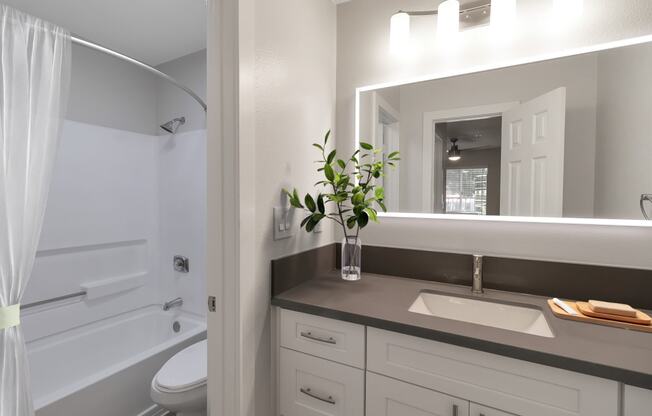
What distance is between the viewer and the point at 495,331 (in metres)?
0.86

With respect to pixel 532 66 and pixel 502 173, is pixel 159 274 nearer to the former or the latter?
pixel 502 173

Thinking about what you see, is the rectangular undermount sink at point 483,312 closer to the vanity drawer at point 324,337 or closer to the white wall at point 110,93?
the vanity drawer at point 324,337

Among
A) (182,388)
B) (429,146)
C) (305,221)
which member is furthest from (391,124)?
(182,388)

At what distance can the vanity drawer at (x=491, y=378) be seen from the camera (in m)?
0.73

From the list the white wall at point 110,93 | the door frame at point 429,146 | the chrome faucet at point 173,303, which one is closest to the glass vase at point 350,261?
the door frame at point 429,146

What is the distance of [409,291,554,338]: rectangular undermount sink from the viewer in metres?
1.08

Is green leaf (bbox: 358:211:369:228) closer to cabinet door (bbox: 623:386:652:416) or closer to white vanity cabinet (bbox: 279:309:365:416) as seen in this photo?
white vanity cabinet (bbox: 279:309:365:416)

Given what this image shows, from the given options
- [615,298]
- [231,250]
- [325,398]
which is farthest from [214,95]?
[615,298]

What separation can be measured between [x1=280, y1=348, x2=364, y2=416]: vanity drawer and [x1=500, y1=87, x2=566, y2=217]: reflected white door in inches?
38.1

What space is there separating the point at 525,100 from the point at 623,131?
36 cm

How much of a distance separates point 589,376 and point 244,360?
3.35 feet

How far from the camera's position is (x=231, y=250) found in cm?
103

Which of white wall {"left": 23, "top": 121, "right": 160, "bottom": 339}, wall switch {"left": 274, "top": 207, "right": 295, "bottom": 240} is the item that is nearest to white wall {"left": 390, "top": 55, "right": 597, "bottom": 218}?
wall switch {"left": 274, "top": 207, "right": 295, "bottom": 240}

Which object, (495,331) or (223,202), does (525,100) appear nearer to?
(495,331)
